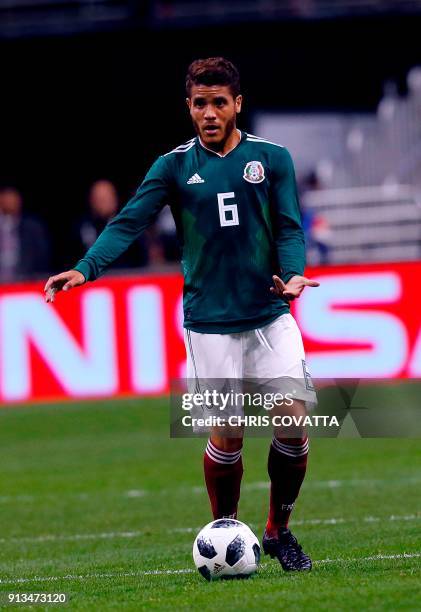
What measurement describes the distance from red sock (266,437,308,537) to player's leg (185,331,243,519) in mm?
189

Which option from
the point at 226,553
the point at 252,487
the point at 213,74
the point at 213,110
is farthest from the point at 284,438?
the point at 252,487

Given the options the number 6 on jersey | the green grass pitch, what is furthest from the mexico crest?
the green grass pitch

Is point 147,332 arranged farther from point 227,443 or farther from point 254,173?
point 254,173

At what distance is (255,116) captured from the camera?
81.1 ft

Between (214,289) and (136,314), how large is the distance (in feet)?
30.0

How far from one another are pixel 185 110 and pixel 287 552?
18.6 meters

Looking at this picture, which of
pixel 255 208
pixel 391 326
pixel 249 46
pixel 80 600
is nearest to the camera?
pixel 80 600

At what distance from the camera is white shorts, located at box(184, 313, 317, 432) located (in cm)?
714

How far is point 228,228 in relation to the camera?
280 inches

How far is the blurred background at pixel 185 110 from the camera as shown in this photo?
2127cm

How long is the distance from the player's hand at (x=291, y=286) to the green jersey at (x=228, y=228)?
14cm

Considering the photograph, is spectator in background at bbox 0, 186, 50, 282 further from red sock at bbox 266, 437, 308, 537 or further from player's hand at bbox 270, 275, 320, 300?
player's hand at bbox 270, 275, 320, 300

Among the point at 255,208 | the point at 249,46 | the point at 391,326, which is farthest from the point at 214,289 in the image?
the point at 249,46

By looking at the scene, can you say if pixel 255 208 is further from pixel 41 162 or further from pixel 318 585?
pixel 41 162
